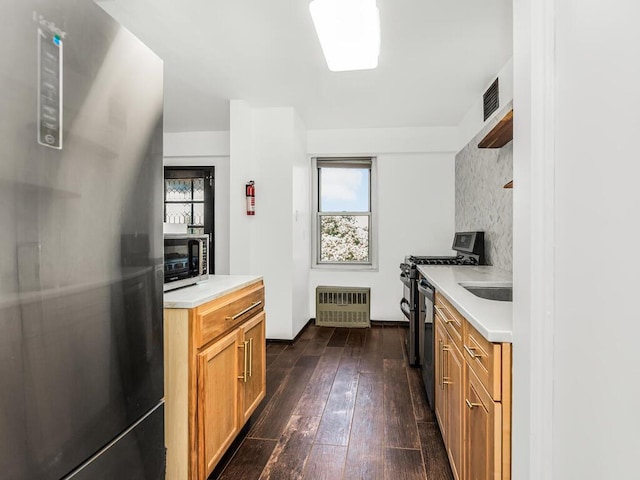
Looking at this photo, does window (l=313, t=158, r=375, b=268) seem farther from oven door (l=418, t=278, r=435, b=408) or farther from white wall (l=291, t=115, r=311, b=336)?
oven door (l=418, t=278, r=435, b=408)

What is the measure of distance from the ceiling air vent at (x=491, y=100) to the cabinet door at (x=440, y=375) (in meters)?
1.95

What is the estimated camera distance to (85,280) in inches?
34.5

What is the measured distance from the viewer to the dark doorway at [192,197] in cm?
530

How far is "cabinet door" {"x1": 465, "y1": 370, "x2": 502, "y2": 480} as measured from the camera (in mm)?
1144

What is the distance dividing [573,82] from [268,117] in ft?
11.9

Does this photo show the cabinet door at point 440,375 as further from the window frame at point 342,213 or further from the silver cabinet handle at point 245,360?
the window frame at point 342,213

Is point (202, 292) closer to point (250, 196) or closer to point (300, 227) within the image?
point (250, 196)

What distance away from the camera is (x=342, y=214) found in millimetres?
5148

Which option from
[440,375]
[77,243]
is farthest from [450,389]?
[77,243]

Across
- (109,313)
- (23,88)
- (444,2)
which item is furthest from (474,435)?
(444,2)

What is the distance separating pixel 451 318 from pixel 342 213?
3.41m

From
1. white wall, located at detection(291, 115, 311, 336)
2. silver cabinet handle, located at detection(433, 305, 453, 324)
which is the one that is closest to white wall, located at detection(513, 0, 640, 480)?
silver cabinet handle, located at detection(433, 305, 453, 324)

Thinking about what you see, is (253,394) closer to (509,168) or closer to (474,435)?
(474,435)

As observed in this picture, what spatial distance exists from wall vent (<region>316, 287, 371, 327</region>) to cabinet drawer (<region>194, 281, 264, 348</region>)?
2.48 meters
